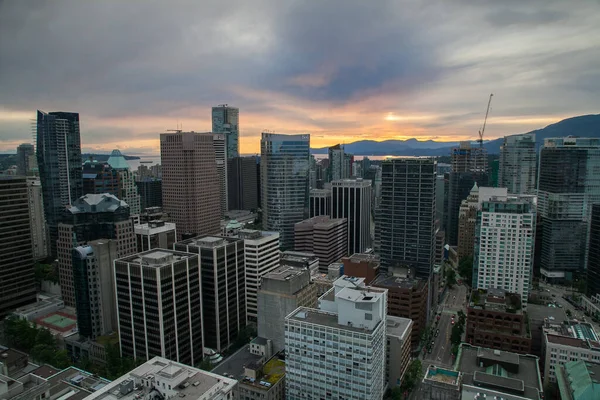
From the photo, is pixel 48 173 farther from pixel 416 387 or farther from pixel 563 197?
pixel 563 197

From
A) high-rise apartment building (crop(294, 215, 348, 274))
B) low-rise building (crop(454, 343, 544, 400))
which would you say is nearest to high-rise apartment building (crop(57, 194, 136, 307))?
high-rise apartment building (crop(294, 215, 348, 274))

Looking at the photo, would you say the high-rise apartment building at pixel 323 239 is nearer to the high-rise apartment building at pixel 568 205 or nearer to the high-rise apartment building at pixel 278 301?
the high-rise apartment building at pixel 278 301

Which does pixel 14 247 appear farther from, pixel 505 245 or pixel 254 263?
pixel 505 245

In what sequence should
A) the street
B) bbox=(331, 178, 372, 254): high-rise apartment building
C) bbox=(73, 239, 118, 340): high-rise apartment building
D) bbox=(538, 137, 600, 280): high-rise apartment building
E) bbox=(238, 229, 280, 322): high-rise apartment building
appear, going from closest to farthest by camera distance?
bbox=(73, 239, 118, 340): high-rise apartment building, the street, bbox=(238, 229, 280, 322): high-rise apartment building, bbox=(538, 137, 600, 280): high-rise apartment building, bbox=(331, 178, 372, 254): high-rise apartment building

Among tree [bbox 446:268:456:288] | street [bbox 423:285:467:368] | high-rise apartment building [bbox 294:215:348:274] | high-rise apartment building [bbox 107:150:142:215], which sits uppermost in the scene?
high-rise apartment building [bbox 107:150:142:215]

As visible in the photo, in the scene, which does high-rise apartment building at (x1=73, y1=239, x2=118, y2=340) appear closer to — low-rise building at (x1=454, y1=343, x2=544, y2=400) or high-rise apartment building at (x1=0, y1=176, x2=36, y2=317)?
high-rise apartment building at (x1=0, y1=176, x2=36, y2=317)

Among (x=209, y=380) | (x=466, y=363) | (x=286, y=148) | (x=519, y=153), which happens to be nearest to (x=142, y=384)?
(x=209, y=380)

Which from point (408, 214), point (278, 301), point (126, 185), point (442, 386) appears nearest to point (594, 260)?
point (408, 214)

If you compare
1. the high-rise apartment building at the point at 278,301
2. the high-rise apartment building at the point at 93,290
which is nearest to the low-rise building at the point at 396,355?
the high-rise apartment building at the point at 278,301
